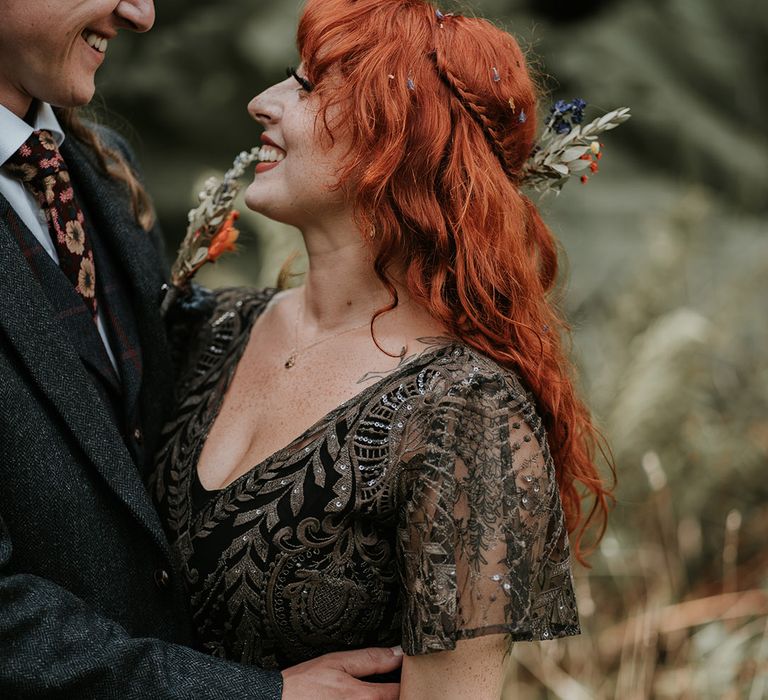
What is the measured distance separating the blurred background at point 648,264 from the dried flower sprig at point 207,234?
0.67 meters

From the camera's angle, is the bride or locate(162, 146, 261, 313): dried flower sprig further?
locate(162, 146, 261, 313): dried flower sprig

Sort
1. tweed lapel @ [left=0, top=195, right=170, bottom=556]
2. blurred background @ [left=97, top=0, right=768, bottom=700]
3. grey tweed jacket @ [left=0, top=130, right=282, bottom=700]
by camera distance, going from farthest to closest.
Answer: blurred background @ [left=97, top=0, right=768, bottom=700] → tweed lapel @ [left=0, top=195, right=170, bottom=556] → grey tweed jacket @ [left=0, top=130, right=282, bottom=700]

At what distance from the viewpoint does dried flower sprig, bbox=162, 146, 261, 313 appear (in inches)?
100

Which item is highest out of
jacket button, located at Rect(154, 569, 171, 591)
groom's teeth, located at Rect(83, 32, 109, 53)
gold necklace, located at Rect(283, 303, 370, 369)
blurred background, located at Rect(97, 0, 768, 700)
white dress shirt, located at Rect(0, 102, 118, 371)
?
groom's teeth, located at Rect(83, 32, 109, 53)

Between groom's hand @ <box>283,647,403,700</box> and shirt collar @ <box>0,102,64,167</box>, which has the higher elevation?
shirt collar @ <box>0,102,64,167</box>

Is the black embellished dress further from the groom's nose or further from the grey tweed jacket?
the groom's nose

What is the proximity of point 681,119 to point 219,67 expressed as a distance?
2718 mm

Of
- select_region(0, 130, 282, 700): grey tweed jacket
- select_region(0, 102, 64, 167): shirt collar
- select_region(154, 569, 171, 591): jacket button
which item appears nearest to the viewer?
select_region(0, 130, 282, 700): grey tweed jacket

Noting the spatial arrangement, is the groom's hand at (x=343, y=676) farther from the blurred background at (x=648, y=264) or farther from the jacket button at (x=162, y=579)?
the blurred background at (x=648, y=264)

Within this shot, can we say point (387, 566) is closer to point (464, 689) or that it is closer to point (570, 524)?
point (464, 689)

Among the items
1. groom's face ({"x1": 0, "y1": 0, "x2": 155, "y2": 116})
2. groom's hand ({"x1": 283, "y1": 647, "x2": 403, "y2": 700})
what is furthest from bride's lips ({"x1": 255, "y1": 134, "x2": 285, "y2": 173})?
groom's hand ({"x1": 283, "y1": 647, "x2": 403, "y2": 700})

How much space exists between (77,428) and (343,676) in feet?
2.29

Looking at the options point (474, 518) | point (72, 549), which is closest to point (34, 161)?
point (72, 549)

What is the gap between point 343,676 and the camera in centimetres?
198
